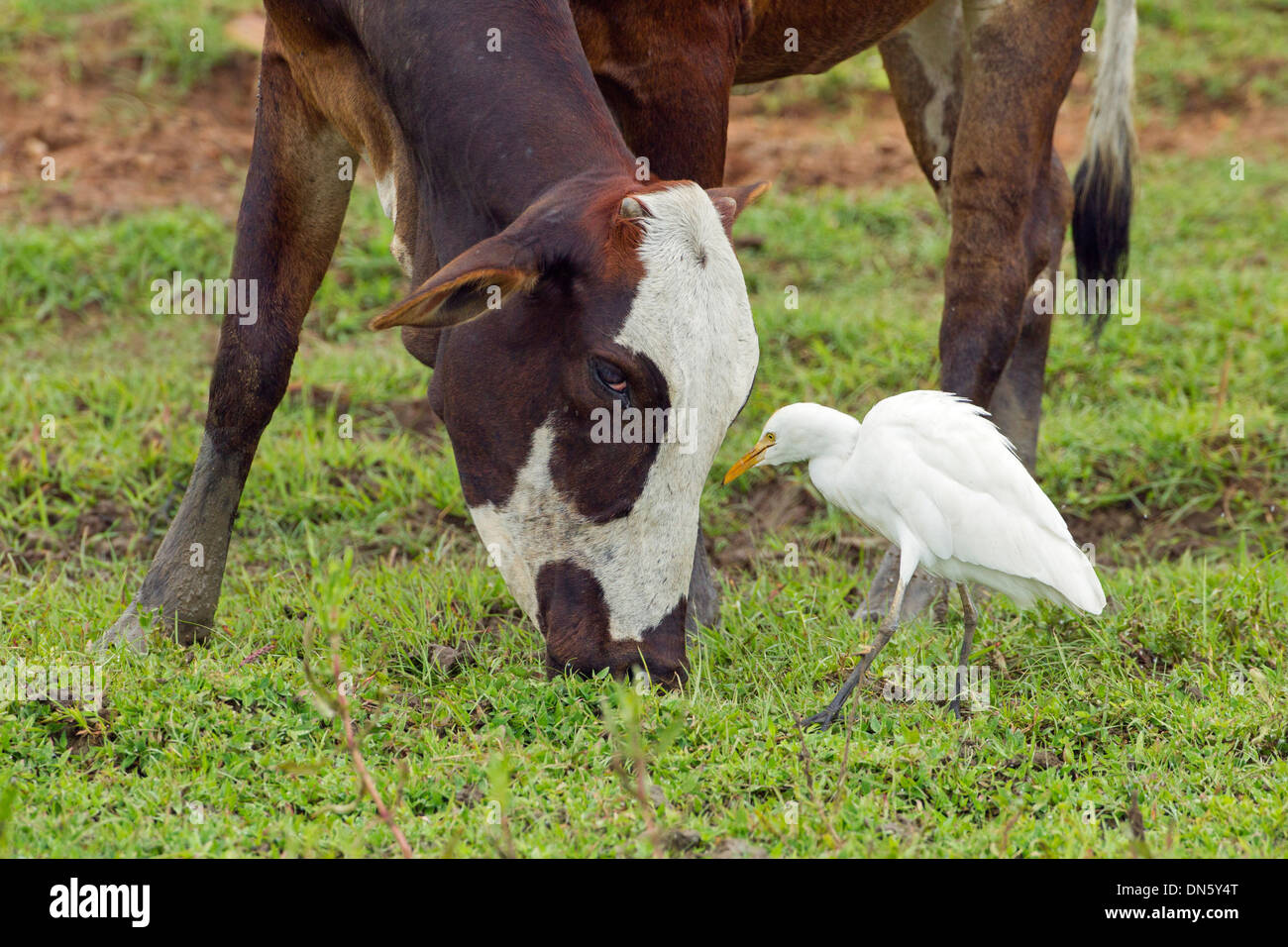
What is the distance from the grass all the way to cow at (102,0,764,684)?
0.26m

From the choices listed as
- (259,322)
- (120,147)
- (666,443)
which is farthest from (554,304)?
(120,147)

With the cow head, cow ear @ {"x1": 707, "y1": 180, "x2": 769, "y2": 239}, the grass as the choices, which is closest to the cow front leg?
the grass

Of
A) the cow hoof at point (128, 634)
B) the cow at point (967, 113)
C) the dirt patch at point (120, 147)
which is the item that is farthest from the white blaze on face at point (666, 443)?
the dirt patch at point (120, 147)

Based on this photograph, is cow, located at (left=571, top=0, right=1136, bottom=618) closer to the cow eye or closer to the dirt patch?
the cow eye

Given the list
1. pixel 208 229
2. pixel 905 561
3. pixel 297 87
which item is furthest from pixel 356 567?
pixel 208 229

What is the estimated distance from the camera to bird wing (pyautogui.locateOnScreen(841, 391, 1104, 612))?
3420 millimetres

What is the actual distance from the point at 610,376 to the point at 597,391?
1.8 inches

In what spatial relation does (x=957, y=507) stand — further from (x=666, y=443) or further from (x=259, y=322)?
(x=259, y=322)

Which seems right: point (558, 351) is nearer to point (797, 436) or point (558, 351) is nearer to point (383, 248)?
point (797, 436)

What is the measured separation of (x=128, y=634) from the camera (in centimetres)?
386

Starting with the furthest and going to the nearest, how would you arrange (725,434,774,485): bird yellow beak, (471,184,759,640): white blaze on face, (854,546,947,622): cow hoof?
1. (854,546,947,622): cow hoof
2. (725,434,774,485): bird yellow beak
3. (471,184,759,640): white blaze on face

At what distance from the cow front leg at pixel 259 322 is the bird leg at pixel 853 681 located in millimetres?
1680

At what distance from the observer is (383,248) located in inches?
274

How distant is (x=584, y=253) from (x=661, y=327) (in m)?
0.22
